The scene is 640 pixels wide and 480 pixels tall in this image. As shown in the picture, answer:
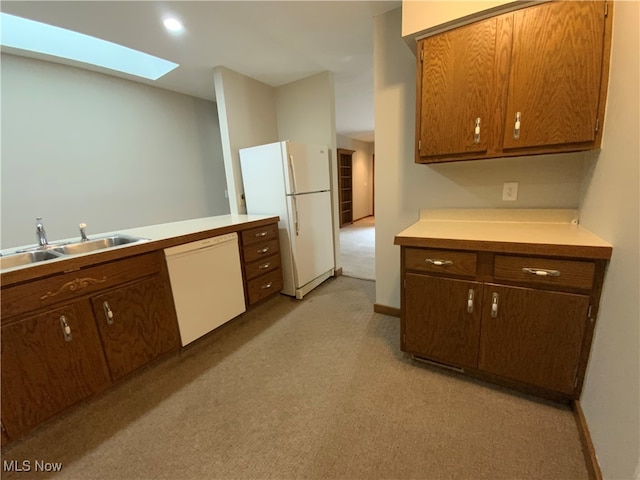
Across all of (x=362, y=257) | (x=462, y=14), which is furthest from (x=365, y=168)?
(x=462, y=14)

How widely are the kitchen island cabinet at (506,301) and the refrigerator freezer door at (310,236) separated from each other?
1.31m

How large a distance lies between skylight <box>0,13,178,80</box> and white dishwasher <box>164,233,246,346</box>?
2045 millimetres

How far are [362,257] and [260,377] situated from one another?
2756 mm

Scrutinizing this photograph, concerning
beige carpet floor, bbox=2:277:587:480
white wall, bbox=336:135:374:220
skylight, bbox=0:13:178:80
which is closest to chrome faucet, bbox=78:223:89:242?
beige carpet floor, bbox=2:277:587:480

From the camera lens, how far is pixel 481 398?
143cm

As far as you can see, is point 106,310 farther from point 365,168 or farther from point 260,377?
point 365,168

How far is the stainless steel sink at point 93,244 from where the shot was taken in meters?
1.70

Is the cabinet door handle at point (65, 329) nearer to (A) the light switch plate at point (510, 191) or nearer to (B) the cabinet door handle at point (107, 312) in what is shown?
(B) the cabinet door handle at point (107, 312)

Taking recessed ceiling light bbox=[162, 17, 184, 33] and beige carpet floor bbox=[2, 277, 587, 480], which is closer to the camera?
beige carpet floor bbox=[2, 277, 587, 480]

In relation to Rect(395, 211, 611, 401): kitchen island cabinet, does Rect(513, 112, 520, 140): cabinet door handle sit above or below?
above

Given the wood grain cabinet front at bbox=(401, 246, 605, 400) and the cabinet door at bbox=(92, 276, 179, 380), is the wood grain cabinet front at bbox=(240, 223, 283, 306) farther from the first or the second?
the wood grain cabinet front at bbox=(401, 246, 605, 400)

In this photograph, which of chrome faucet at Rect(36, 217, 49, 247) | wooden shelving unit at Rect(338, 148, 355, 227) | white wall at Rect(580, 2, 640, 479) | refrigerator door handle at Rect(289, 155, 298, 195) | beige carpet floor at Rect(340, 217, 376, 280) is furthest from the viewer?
wooden shelving unit at Rect(338, 148, 355, 227)

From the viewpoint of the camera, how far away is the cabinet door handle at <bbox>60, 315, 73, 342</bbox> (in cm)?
134

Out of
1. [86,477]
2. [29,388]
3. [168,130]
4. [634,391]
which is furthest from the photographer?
[168,130]
